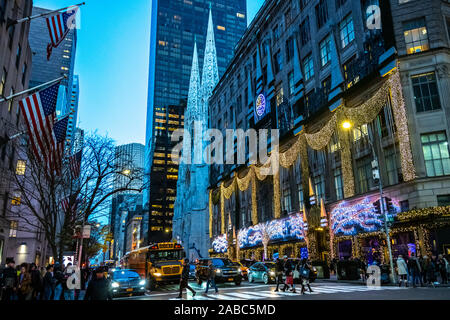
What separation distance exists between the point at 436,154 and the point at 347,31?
1530 centimetres

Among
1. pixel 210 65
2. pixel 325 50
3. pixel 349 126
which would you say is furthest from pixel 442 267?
pixel 210 65

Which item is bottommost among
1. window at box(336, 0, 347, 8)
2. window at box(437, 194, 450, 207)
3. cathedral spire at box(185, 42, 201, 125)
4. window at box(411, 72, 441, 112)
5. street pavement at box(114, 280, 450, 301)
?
street pavement at box(114, 280, 450, 301)

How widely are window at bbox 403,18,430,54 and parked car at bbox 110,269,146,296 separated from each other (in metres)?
24.7

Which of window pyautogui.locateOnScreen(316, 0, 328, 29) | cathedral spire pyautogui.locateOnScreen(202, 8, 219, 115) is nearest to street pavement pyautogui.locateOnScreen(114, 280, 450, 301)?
window pyautogui.locateOnScreen(316, 0, 328, 29)

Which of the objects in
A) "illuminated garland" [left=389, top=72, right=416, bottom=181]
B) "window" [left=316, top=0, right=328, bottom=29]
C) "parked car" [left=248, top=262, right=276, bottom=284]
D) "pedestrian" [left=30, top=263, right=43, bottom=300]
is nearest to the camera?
"pedestrian" [left=30, top=263, right=43, bottom=300]

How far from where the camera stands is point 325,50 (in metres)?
36.2

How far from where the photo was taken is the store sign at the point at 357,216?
85.6 ft

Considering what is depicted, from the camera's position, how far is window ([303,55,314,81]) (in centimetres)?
3869

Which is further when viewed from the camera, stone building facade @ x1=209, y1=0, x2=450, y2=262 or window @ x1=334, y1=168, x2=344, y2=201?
window @ x1=334, y1=168, x2=344, y2=201

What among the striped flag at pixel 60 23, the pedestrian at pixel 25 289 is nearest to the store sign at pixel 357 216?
the pedestrian at pixel 25 289

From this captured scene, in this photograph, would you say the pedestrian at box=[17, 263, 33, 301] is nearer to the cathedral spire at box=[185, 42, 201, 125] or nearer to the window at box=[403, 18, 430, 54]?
the window at box=[403, 18, 430, 54]

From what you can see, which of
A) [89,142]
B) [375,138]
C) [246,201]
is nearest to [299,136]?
[375,138]

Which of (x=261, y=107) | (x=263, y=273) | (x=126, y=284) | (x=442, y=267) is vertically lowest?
(x=126, y=284)

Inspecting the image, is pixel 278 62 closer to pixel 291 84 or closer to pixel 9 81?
pixel 291 84
